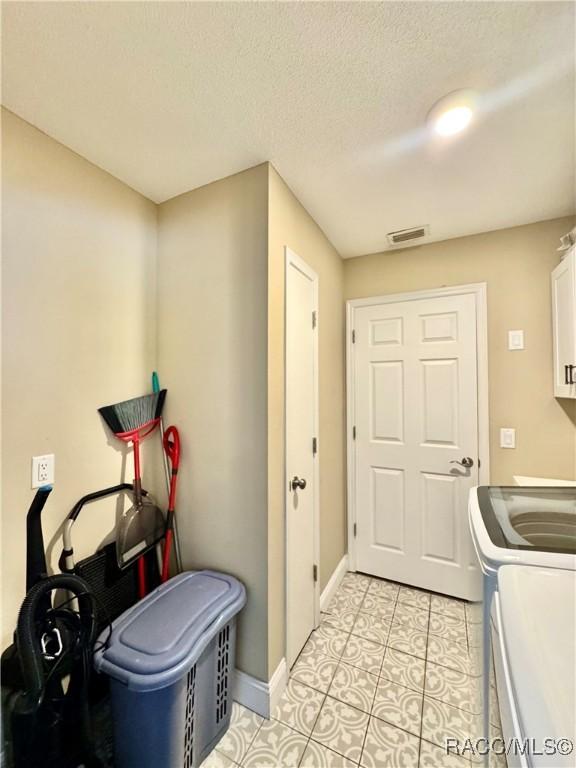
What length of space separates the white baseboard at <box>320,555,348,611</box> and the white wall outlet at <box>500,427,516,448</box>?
142 centimetres

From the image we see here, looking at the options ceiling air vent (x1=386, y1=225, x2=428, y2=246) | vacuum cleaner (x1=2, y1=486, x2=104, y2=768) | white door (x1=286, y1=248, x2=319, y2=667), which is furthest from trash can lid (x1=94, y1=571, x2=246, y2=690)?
ceiling air vent (x1=386, y1=225, x2=428, y2=246)

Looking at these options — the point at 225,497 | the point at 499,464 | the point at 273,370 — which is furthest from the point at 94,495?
the point at 499,464

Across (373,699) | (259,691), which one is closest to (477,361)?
(373,699)

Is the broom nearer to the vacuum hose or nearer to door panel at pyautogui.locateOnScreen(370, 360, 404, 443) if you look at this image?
the vacuum hose

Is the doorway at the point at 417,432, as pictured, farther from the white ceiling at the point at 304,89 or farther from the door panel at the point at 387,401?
the white ceiling at the point at 304,89

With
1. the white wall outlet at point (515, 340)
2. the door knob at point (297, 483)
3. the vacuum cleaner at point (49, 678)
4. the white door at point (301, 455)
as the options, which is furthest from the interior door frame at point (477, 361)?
the vacuum cleaner at point (49, 678)

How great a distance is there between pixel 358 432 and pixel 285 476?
1.10 m

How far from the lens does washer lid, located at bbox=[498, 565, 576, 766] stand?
0.50 meters

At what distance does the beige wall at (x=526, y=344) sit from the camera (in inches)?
76.2

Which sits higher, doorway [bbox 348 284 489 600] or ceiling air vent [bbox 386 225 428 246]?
ceiling air vent [bbox 386 225 428 246]

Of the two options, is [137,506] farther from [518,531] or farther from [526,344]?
[526,344]

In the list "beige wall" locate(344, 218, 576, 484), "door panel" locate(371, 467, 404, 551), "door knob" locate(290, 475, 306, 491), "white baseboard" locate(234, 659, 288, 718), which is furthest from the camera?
"door panel" locate(371, 467, 404, 551)

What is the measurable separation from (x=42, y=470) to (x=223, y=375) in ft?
2.69

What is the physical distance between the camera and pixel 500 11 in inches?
35.3
